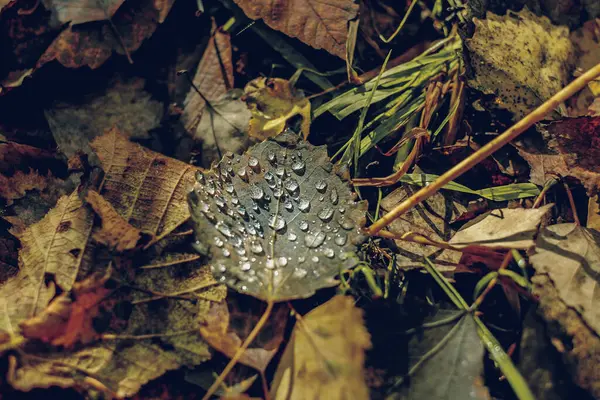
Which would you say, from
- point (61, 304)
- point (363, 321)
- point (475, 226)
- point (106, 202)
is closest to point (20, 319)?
point (61, 304)

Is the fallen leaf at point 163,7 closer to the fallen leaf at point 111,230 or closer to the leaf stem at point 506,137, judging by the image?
the fallen leaf at point 111,230

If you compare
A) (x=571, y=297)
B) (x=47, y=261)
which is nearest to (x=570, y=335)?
(x=571, y=297)

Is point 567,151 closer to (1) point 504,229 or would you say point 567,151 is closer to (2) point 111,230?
(1) point 504,229

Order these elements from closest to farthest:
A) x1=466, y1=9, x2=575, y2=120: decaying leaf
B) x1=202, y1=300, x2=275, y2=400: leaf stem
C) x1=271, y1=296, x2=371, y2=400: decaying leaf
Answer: x1=271, y1=296, x2=371, y2=400: decaying leaf, x1=202, y1=300, x2=275, y2=400: leaf stem, x1=466, y1=9, x2=575, y2=120: decaying leaf

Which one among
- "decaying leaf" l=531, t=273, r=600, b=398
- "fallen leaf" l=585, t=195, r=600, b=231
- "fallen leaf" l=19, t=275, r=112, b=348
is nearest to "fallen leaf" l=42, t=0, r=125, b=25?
"fallen leaf" l=19, t=275, r=112, b=348

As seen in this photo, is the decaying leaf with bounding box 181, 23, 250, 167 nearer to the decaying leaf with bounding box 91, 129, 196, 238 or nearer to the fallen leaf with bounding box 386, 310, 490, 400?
the decaying leaf with bounding box 91, 129, 196, 238

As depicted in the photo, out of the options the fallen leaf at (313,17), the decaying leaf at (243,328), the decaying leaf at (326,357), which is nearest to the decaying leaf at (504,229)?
the decaying leaf at (326,357)
